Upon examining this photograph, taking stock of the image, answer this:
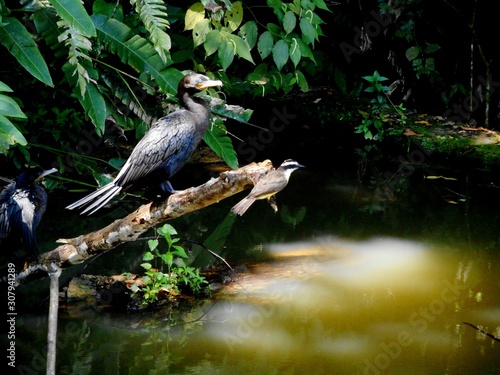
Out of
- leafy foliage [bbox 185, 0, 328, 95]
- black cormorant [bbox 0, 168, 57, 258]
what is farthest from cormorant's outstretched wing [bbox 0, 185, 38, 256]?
leafy foliage [bbox 185, 0, 328, 95]

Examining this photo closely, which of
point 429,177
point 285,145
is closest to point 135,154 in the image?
point 429,177

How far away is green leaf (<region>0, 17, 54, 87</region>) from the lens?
10.1 feet

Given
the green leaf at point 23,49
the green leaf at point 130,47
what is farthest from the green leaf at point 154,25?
the green leaf at point 23,49

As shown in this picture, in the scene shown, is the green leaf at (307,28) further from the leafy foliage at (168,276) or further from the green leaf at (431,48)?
the green leaf at (431,48)

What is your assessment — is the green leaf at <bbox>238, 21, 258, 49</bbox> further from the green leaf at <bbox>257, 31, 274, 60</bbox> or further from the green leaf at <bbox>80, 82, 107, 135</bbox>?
the green leaf at <bbox>80, 82, 107, 135</bbox>

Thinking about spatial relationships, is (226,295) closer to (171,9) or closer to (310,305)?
(310,305)

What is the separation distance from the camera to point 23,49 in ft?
10.2

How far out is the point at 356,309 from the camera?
3684 mm

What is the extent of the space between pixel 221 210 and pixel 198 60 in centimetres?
119

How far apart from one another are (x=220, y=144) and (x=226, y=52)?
73cm

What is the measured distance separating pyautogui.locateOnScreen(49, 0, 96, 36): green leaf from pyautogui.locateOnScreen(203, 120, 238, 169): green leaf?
1292mm

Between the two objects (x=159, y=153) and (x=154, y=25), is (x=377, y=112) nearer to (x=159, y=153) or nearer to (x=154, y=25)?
(x=154, y=25)

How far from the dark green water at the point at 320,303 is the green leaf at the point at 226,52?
3.85ft

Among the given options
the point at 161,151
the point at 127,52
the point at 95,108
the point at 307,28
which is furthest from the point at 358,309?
the point at 307,28
